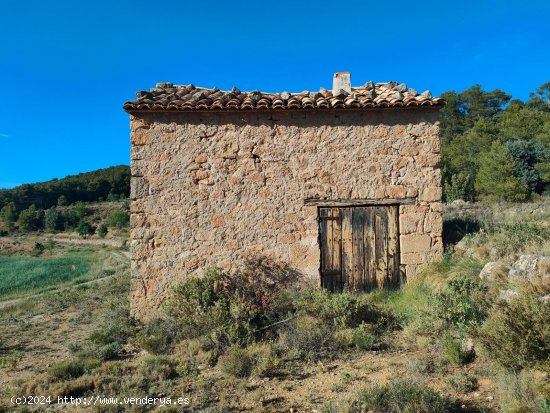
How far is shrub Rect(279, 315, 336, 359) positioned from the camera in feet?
16.7

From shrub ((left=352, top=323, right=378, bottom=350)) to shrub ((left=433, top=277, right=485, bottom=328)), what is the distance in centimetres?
88

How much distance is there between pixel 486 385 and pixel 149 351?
412 cm

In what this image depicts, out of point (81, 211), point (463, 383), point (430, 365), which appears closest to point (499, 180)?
point (430, 365)

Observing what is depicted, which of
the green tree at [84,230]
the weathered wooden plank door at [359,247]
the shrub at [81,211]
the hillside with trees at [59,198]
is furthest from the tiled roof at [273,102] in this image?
the shrub at [81,211]

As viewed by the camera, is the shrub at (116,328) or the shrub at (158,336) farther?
the shrub at (116,328)

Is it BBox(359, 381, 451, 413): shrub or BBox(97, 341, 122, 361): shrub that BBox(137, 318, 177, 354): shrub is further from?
BBox(359, 381, 451, 413): shrub

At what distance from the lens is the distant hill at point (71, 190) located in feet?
155

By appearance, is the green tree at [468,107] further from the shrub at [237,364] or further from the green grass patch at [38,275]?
the shrub at [237,364]

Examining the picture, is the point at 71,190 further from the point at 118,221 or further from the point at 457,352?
the point at 457,352

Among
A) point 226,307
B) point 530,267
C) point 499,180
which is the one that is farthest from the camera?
point 499,180

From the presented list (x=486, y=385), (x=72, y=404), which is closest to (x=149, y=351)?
(x=72, y=404)

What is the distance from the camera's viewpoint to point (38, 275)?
16875mm

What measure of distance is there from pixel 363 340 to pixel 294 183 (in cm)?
293

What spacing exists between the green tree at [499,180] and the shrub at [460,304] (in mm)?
13878
